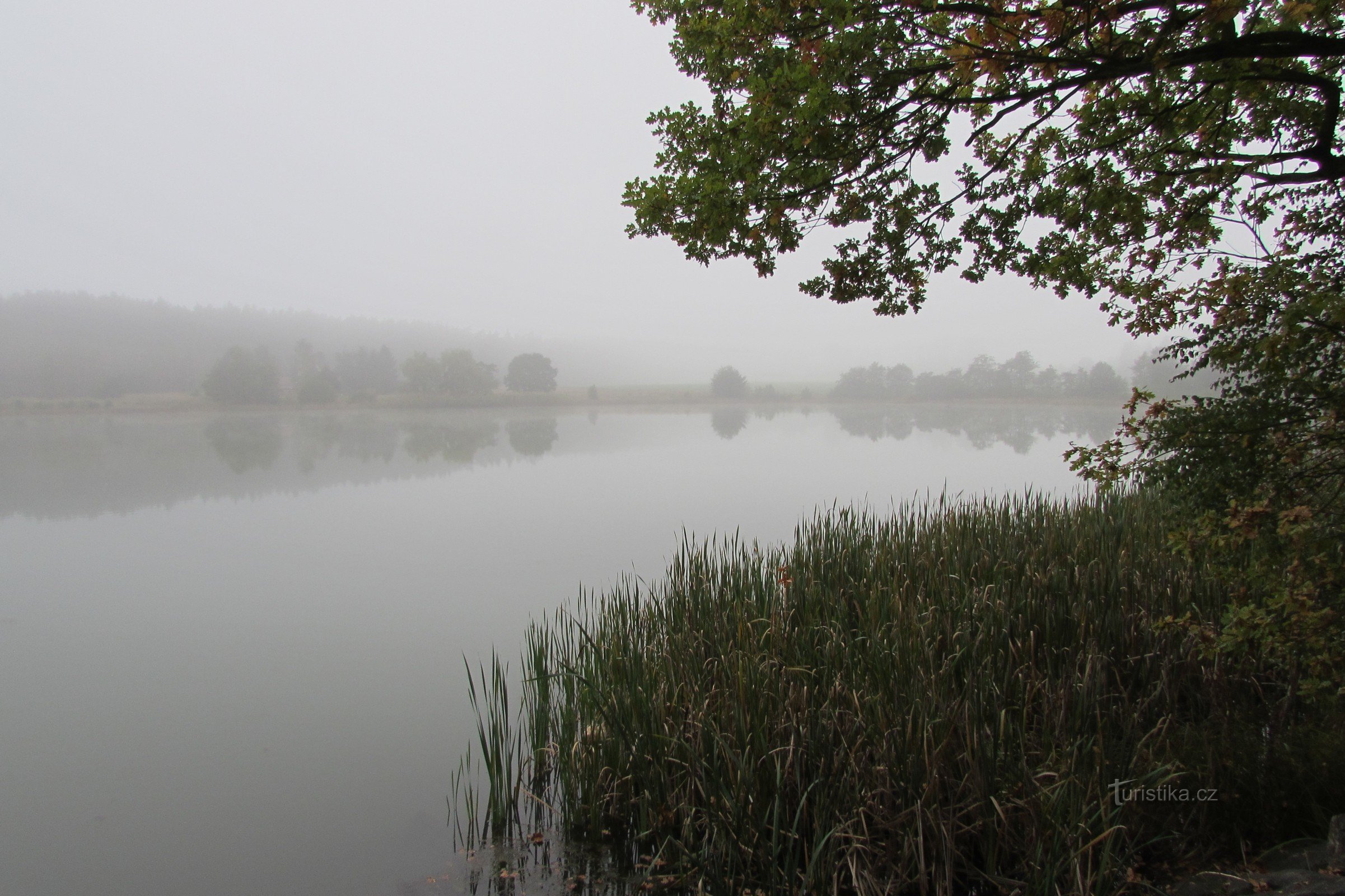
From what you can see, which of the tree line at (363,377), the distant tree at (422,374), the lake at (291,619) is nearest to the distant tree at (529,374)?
the tree line at (363,377)

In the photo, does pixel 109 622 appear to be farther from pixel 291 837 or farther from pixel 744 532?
pixel 744 532

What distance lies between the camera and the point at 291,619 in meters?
7.75

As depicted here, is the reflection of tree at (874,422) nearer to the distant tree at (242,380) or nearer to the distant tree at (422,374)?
the distant tree at (422,374)

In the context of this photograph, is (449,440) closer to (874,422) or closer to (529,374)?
(529,374)

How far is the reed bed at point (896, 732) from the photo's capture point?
2666 mm

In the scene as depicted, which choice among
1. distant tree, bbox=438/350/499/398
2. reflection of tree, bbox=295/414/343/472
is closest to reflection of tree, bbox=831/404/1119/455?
reflection of tree, bbox=295/414/343/472

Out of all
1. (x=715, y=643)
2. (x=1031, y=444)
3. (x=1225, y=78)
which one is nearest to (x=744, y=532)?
(x=715, y=643)

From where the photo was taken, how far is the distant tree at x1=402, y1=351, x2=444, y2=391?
4894cm

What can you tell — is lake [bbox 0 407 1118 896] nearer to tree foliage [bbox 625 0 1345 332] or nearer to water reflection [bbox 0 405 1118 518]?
water reflection [bbox 0 405 1118 518]

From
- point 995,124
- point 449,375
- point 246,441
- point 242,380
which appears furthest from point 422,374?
point 995,124

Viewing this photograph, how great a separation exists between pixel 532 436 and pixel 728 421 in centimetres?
1524

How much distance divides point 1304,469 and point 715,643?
269cm

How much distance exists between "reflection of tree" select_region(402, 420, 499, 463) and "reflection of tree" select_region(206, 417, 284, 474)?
4.59m

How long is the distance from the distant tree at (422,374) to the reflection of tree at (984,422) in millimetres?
26344
